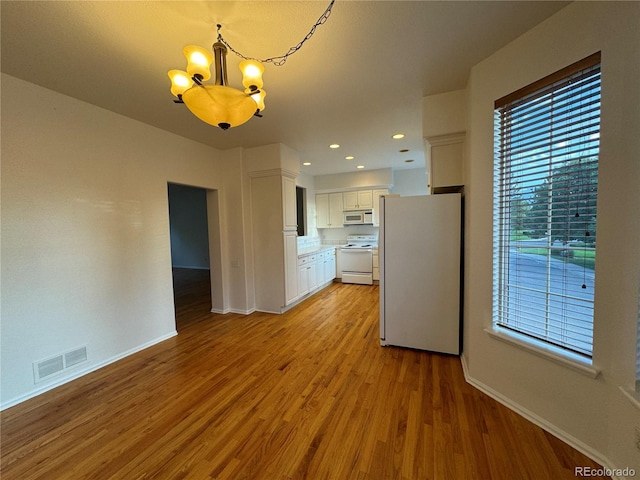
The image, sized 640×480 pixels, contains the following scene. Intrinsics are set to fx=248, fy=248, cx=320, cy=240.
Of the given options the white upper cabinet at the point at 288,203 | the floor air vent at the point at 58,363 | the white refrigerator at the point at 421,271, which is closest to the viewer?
the floor air vent at the point at 58,363

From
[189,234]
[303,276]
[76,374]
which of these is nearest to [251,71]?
[76,374]

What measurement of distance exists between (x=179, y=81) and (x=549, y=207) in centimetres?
256

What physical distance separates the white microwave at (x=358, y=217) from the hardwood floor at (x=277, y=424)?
369cm

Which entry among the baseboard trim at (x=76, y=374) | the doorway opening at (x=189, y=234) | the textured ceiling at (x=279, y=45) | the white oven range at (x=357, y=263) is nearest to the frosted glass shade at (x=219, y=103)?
the textured ceiling at (x=279, y=45)

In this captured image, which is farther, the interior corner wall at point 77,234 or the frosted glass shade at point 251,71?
the interior corner wall at point 77,234

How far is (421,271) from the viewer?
269cm

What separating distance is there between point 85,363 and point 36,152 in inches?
79.4

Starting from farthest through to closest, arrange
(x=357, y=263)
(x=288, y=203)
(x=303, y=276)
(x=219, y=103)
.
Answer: (x=357, y=263) → (x=303, y=276) → (x=288, y=203) → (x=219, y=103)

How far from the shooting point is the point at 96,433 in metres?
1.75

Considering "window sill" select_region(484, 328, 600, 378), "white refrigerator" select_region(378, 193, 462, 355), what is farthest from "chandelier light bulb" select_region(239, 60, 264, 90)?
"window sill" select_region(484, 328, 600, 378)

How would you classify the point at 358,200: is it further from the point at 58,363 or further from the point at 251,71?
the point at 58,363

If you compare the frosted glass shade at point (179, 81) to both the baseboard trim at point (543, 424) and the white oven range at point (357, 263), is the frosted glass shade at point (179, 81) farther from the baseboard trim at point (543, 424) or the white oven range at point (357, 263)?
the white oven range at point (357, 263)

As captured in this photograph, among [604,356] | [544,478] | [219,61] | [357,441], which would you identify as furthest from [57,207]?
[604,356]

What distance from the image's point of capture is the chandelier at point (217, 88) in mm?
1439
